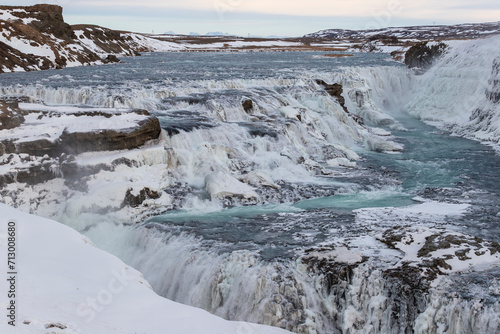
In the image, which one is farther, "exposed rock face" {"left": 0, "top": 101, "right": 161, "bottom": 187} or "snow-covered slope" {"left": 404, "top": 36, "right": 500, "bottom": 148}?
"snow-covered slope" {"left": 404, "top": 36, "right": 500, "bottom": 148}

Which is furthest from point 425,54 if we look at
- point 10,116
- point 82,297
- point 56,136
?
point 82,297

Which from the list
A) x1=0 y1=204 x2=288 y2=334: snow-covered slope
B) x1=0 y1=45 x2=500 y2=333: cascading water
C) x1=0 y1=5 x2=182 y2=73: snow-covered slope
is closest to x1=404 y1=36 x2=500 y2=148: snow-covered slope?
x1=0 y1=45 x2=500 y2=333: cascading water

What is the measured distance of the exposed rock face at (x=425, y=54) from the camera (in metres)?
44.3

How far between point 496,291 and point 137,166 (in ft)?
36.8

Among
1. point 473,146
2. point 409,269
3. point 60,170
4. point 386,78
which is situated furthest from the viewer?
point 386,78

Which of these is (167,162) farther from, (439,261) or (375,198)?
(439,261)

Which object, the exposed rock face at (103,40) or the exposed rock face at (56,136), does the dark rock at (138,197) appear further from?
the exposed rock face at (103,40)

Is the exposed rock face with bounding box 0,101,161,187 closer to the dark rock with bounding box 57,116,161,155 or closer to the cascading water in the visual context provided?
the dark rock with bounding box 57,116,161,155

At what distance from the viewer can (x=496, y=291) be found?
8914 mm

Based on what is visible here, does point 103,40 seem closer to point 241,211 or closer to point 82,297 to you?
point 241,211

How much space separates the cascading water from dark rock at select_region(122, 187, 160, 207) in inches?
11.2

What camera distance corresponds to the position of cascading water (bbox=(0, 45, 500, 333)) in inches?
379

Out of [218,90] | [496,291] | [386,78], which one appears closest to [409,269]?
[496,291]

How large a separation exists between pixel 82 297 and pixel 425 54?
1720 inches
